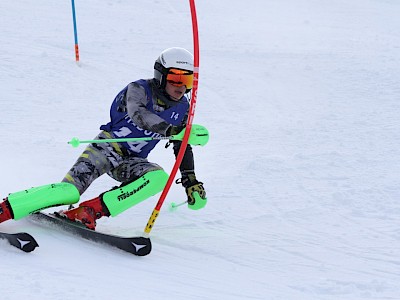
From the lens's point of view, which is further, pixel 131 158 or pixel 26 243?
pixel 131 158

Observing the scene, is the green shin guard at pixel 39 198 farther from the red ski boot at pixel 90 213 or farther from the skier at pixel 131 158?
the red ski boot at pixel 90 213

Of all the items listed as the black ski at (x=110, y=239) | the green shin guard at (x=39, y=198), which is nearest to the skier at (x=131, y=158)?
the green shin guard at (x=39, y=198)

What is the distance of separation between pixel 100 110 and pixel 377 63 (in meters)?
4.78

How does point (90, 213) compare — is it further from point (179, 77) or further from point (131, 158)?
point (179, 77)

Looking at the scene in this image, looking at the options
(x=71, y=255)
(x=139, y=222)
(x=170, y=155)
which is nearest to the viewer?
(x=71, y=255)

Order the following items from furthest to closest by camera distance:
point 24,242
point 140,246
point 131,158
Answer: point 131,158
point 140,246
point 24,242

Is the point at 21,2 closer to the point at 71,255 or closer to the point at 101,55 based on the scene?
the point at 101,55

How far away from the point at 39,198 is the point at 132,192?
65 cm

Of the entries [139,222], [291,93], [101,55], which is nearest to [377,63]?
[291,93]

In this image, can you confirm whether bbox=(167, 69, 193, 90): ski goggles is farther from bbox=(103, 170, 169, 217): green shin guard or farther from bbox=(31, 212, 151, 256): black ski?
bbox=(31, 212, 151, 256): black ski

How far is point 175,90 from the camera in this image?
203 inches

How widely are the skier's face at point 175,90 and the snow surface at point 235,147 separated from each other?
104 cm

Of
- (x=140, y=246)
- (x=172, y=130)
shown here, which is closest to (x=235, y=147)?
(x=172, y=130)

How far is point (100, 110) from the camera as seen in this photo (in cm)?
873
